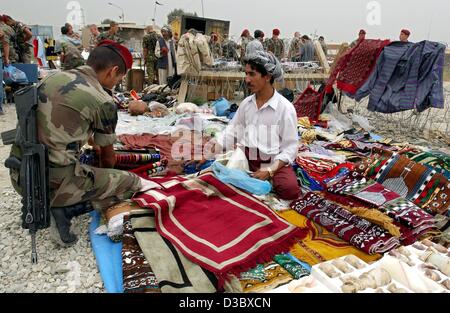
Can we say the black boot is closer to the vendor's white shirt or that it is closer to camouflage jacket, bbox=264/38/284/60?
the vendor's white shirt

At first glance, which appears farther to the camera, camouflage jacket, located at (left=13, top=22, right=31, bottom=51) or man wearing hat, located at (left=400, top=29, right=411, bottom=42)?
camouflage jacket, located at (left=13, top=22, right=31, bottom=51)

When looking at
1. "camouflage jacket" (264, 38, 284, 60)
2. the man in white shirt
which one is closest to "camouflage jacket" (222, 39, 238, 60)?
"camouflage jacket" (264, 38, 284, 60)

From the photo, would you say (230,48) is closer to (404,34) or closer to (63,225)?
(404,34)

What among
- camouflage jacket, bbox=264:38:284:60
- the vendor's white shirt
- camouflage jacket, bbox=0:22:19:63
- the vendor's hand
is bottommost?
the vendor's hand

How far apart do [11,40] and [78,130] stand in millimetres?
6796

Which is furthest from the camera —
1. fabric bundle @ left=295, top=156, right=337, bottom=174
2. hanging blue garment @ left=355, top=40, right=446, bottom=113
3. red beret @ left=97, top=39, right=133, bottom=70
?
hanging blue garment @ left=355, top=40, right=446, bottom=113

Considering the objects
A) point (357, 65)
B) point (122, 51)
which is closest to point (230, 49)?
point (357, 65)

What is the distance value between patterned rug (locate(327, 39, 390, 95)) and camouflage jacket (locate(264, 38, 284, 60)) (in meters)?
3.89

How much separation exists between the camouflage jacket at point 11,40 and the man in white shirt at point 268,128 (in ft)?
20.4

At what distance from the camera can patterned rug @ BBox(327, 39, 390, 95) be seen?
5.59 m

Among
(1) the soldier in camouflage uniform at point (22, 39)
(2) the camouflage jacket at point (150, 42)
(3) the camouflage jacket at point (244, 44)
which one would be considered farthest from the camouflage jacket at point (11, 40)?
(3) the camouflage jacket at point (244, 44)

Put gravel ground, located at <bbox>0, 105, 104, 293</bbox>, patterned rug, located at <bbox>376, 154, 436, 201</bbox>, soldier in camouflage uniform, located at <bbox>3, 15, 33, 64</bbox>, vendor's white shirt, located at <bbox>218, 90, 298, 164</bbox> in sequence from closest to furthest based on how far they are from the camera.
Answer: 1. gravel ground, located at <bbox>0, 105, 104, 293</bbox>
2. patterned rug, located at <bbox>376, 154, 436, 201</bbox>
3. vendor's white shirt, located at <bbox>218, 90, 298, 164</bbox>
4. soldier in camouflage uniform, located at <bbox>3, 15, 33, 64</bbox>
